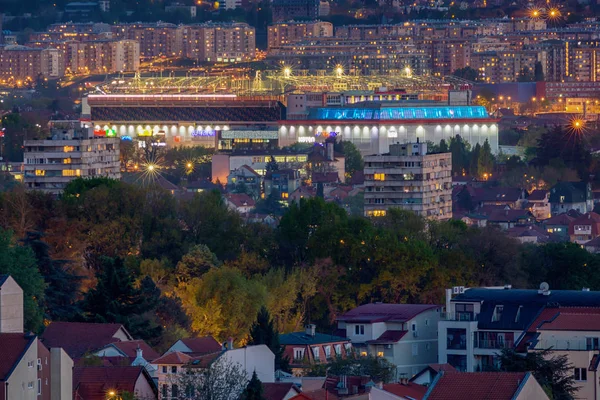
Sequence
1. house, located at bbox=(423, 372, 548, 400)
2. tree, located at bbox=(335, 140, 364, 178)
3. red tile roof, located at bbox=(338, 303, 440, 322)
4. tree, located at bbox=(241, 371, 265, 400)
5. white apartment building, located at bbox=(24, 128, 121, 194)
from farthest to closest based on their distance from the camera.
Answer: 1. tree, located at bbox=(335, 140, 364, 178)
2. white apartment building, located at bbox=(24, 128, 121, 194)
3. red tile roof, located at bbox=(338, 303, 440, 322)
4. tree, located at bbox=(241, 371, 265, 400)
5. house, located at bbox=(423, 372, 548, 400)

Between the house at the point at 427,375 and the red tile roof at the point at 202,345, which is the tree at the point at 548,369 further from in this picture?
the red tile roof at the point at 202,345

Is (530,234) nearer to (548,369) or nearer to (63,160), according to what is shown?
(63,160)

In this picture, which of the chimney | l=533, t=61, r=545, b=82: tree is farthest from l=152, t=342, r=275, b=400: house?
l=533, t=61, r=545, b=82: tree

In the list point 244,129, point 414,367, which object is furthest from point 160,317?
point 244,129

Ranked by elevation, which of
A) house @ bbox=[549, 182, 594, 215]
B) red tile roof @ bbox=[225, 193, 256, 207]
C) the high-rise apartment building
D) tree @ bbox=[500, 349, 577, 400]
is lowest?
house @ bbox=[549, 182, 594, 215]

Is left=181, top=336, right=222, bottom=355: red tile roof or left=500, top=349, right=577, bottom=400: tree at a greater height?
left=500, top=349, right=577, bottom=400: tree

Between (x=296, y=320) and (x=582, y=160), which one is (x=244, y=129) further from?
(x=296, y=320)

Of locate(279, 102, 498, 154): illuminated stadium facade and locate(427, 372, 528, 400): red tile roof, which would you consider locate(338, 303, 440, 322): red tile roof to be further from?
locate(279, 102, 498, 154): illuminated stadium facade
